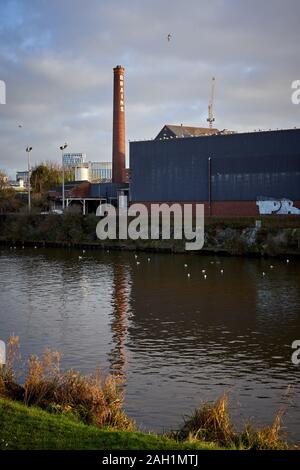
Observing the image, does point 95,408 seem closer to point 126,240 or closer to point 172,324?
point 172,324

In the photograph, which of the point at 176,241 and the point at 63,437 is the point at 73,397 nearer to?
the point at 63,437

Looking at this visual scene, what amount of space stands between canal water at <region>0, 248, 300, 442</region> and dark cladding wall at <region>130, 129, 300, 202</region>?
2090 centimetres

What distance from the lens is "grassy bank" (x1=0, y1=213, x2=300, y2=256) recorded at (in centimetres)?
6338

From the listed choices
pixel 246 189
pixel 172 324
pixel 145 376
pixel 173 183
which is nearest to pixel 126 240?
pixel 173 183

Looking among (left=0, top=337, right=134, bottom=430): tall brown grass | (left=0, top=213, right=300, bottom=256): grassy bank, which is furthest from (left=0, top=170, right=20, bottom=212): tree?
(left=0, top=337, right=134, bottom=430): tall brown grass

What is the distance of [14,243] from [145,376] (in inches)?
2707

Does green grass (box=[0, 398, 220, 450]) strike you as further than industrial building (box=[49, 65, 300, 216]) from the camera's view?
No

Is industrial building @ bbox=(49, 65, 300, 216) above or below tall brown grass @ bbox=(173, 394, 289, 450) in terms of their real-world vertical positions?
above

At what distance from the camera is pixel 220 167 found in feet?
247

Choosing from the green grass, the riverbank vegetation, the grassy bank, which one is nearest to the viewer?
the green grass

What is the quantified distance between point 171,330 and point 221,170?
50238 mm

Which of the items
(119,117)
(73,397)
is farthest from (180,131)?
(73,397)

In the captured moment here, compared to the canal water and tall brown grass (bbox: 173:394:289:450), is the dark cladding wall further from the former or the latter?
tall brown grass (bbox: 173:394:289:450)

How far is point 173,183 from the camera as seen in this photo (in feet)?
261
